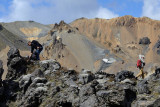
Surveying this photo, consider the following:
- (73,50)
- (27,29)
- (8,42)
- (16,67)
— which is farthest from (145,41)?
(16,67)

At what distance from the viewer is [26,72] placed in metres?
17.4

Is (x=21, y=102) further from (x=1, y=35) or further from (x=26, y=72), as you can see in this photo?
(x=1, y=35)

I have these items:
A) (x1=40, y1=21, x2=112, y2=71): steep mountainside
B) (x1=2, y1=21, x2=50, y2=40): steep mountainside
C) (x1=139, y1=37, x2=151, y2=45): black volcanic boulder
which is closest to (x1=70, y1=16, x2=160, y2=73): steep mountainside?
(x1=139, y1=37, x2=151, y2=45): black volcanic boulder

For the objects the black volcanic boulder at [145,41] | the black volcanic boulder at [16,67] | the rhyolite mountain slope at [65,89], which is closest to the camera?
the rhyolite mountain slope at [65,89]

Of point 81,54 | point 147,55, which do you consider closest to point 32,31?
point 81,54

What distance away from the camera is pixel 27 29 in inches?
6289

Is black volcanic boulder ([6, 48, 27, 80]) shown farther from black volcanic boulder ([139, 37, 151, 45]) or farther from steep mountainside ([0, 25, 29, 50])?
black volcanic boulder ([139, 37, 151, 45])

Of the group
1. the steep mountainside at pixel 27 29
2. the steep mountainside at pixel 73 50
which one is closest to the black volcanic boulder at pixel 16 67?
the steep mountainside at pixel 73 50

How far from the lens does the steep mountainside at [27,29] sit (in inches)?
5945

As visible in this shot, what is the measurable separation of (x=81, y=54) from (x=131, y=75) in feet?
283

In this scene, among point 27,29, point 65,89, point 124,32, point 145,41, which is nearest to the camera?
point 65,89

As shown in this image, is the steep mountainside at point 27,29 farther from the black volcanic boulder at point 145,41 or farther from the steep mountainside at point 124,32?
the black volcanic boulder at point 145,41

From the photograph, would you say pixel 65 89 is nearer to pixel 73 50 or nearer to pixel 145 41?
pixel 73 50

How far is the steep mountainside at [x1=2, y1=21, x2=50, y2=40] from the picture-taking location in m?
151
